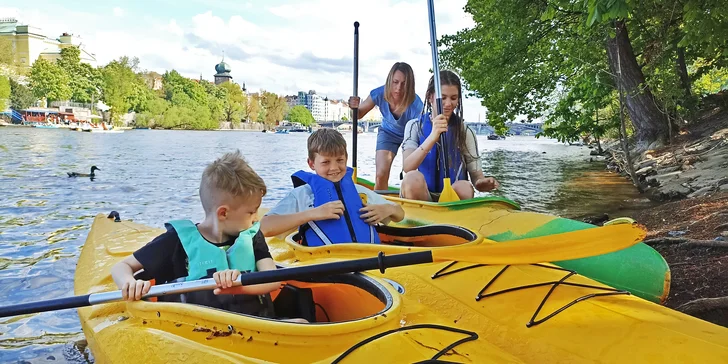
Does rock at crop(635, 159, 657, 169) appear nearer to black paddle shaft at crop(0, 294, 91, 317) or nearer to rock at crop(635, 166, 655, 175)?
rock at crop(635, 166, 655, 175)

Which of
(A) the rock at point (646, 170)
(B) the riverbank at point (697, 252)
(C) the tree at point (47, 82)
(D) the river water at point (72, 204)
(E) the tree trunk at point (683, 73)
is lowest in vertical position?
(D) the river water at point (72, 204)

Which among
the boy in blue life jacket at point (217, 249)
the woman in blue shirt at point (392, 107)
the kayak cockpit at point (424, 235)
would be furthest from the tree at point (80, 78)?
the boy in blue life jacket at point (217, 249)

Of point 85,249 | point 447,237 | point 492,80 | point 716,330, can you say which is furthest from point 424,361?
point 492,80

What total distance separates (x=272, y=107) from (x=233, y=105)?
1154cm

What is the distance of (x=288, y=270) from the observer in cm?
217

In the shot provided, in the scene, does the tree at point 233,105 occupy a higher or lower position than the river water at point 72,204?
higher

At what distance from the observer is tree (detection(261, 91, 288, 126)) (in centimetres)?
8900

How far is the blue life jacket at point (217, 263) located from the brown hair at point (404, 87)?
11.1 feet

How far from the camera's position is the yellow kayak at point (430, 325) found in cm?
199

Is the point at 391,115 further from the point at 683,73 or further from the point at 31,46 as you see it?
the point at 31,46

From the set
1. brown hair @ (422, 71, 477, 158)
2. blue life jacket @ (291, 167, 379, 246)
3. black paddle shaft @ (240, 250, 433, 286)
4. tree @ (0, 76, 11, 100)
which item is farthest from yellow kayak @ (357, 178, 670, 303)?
tree @ (0, 76, 11, 100)

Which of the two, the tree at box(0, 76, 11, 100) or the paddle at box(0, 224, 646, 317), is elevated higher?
the tree at box(0, 76, 11, 100)

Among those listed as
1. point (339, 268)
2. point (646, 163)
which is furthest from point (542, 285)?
point (646, 163)

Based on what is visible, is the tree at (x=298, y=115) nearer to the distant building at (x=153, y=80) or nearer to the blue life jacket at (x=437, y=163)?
the distant building at (x=153, y=80)
